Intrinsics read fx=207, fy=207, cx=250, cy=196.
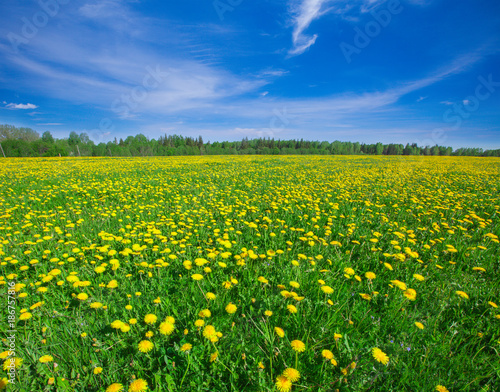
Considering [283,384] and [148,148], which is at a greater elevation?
[148,148]

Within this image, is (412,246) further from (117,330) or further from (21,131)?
(21,131)

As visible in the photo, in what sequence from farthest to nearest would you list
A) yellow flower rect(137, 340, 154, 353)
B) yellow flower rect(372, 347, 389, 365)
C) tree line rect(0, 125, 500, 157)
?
tree line rect(0, 125, 500, 157)
yellow flower rect(137, 340, 154, 353)
yellow flower rect(372, 347, 389, 365)

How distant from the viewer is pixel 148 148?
56.8 metres

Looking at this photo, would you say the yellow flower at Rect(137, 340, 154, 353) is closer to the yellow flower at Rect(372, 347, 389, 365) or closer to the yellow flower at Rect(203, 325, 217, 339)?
the yellow flower at Rect(203, 325, 217, 339)

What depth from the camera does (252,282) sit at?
95.7 inches

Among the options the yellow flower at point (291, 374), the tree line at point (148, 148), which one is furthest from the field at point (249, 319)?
the tree line at point (148, 148)

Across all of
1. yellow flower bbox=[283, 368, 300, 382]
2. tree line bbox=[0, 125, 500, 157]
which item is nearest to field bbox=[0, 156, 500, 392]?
yellow flower bbox=[283, 368, 300, 382]

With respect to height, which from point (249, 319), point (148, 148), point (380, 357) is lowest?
point (249, 319)

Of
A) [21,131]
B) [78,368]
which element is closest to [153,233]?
[78,368]

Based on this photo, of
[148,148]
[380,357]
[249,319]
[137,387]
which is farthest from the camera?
[148,148]

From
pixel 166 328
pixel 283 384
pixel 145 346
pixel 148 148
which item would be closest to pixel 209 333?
pixel 166 328

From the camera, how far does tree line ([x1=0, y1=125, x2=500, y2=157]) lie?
4353cm

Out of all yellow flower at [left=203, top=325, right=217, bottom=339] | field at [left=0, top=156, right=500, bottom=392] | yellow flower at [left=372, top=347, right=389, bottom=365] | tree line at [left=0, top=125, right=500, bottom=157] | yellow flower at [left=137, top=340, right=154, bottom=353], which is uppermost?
tree line at [left=0, top=125, right=500, bottom=157]

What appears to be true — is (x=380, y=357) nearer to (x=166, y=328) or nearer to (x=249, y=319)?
(x=249, y=319)
